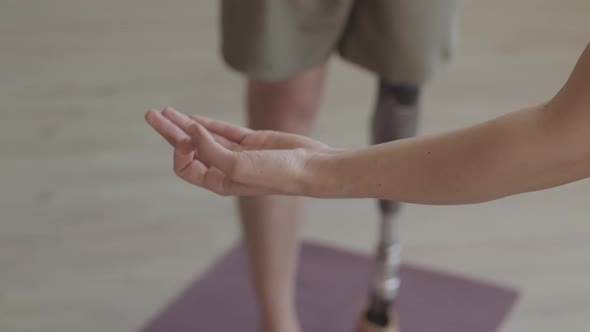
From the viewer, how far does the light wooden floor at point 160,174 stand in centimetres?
140

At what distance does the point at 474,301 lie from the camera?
1.36 meters

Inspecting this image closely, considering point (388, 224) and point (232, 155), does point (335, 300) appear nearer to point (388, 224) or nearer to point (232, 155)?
point (388, 224)

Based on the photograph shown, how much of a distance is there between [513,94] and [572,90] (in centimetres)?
142

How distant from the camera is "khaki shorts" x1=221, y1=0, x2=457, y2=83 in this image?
925 mm

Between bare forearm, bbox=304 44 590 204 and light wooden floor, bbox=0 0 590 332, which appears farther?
light wooden floor, bbox=0 0 590 332

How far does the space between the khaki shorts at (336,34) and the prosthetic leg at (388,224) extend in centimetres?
5

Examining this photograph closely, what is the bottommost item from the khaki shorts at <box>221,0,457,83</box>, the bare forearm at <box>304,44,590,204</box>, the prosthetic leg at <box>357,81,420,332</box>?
the prosthetic leg at <box>357,81,420,332</box>

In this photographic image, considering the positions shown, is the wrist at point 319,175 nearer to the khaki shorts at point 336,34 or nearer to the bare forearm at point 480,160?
the bare forearm at point 480,160

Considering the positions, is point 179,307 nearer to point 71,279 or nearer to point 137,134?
point 71,279

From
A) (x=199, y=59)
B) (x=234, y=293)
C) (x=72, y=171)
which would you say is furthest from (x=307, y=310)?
(x=199, y=59)

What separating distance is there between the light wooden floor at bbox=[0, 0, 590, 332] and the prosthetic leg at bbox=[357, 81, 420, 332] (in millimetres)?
221

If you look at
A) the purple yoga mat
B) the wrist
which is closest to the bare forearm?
the wrist

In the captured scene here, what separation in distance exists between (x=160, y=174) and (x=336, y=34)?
2.65ft

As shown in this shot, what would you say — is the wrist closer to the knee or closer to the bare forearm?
the bare forearm
